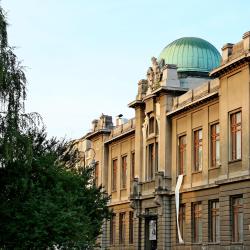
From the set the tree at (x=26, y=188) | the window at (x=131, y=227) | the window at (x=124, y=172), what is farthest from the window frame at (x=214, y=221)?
the window at (x=124, y=172)

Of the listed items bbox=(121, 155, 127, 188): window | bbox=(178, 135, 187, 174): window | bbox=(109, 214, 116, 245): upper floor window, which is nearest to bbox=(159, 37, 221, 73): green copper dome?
bbox=(178, 135, 187, 174): window

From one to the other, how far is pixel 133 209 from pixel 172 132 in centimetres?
874

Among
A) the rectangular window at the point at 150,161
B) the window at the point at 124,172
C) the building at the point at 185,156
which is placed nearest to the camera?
the building at the point at 185,156

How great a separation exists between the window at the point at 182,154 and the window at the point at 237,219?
28.4 ft

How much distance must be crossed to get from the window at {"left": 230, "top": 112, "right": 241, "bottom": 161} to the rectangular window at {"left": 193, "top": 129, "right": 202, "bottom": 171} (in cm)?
538

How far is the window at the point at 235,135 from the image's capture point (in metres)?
39.0

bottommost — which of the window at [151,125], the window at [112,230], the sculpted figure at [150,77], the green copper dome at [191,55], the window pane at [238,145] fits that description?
the window at [112,230]

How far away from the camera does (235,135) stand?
3941cm

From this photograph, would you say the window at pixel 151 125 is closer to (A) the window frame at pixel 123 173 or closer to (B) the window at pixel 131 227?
(A) the window frame at pixel 123 173

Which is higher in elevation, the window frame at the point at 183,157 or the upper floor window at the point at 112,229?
the window frame at the point at 183,157

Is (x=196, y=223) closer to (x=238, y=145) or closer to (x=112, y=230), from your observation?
(x=238, y=145)

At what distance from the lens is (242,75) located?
3816 cm

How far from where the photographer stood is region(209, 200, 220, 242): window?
41.7m

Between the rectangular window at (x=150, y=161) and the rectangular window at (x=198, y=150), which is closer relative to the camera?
the rectangular window at (x=198, y=150)
